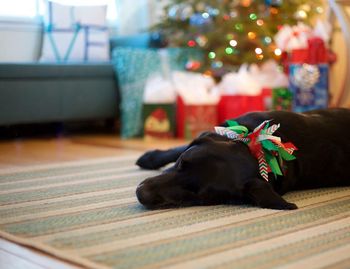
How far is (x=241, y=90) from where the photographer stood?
11.0ft

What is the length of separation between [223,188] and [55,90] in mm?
1989

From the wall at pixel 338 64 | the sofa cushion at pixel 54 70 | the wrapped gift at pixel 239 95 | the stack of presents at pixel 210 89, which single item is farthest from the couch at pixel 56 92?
the wall at pixel 338 64

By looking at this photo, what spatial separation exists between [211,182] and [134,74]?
2047 millimetres

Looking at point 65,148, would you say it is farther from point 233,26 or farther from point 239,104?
point 233,26

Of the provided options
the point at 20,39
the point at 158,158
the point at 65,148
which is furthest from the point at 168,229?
the point at 20,39

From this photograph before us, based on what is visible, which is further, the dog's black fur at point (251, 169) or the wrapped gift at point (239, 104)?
the wrapped gift at point (239, 104)

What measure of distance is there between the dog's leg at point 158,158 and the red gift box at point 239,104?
3.90 ft

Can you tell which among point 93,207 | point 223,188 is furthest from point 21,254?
point 223,188

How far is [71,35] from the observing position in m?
3.82

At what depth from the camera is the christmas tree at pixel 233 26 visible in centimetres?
358

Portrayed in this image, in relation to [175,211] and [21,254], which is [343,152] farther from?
[21,254]

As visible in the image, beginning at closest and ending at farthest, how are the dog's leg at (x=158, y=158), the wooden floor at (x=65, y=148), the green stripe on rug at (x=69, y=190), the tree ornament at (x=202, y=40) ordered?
the green stripe on rug at (x=69, y=190)
the dog's leg at (x=158, y=158)
the wooden floor at (x=65, y=148)
the tree ornament at (x=202, y=40)

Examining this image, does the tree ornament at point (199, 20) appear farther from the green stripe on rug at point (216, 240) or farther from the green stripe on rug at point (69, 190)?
the green stripe on rug at point (216, 240)

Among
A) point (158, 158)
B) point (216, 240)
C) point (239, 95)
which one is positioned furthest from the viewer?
point (239, 95)
